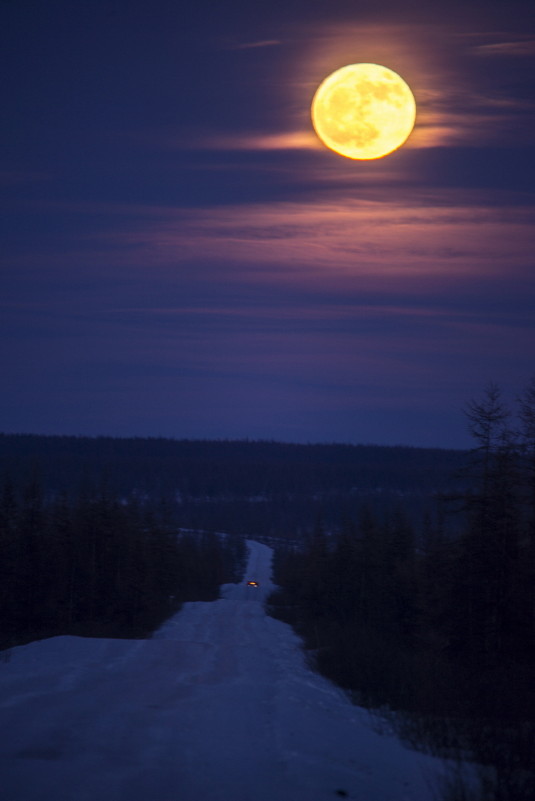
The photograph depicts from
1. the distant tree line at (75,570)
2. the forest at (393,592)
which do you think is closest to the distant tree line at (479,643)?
the forest at (393,592)

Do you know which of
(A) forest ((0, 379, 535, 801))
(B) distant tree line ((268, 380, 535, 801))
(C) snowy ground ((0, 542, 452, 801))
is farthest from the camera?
(A) forest ((0, 379, 535, 801))

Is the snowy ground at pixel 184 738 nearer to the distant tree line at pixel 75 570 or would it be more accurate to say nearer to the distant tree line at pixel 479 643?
the distant tree line at pixel 479 643

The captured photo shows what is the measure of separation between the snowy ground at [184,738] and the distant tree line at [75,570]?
24.9 metres

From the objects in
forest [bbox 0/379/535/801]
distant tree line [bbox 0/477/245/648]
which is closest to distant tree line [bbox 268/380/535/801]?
forest [bbox 0/379/535/801]

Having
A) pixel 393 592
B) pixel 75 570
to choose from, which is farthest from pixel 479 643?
pixel 75 570

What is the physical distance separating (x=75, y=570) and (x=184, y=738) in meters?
42.1

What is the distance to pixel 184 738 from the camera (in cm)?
962

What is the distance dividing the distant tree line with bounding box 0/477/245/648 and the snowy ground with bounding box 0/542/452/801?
2489 cm

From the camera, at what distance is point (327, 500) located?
192 meters

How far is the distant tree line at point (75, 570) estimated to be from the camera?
4472cm

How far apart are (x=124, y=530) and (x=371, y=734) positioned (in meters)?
45.8

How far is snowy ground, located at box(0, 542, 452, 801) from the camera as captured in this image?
770cm

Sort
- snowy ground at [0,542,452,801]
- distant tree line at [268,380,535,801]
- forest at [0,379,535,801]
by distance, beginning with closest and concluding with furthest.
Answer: snowy ground at [0,542,452,801] → distant tree line at [268,380,535,801] → forest at [0,379,535,801]

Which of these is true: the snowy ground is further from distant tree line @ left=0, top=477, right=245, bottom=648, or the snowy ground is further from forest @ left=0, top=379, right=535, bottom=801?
distant tree line @ left=0, top=477, right=245, bottom=648
